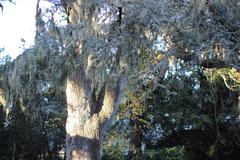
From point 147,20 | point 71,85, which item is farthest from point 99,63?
point 71,85

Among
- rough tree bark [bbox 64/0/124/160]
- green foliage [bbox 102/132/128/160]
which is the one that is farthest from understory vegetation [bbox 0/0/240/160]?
green foliage [bbox 102/132/128/160]

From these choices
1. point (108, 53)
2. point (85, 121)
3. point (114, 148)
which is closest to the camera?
point (108, 53)

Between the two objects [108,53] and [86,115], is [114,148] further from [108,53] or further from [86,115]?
[108,53]

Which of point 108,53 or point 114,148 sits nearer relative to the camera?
point 108,53

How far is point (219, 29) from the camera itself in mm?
5105

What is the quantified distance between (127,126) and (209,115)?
3169mm

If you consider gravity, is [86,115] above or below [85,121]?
above

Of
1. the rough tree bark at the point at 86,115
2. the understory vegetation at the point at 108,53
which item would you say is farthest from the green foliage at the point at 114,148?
the rough tree bark at the point at 86,115

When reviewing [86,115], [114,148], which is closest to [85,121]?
[86,115]

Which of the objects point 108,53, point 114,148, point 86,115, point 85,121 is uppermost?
point 114,148

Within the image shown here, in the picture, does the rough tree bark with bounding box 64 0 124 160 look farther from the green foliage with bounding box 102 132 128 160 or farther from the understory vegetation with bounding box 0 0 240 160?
the green foliage with bounding box 102 132 128 160

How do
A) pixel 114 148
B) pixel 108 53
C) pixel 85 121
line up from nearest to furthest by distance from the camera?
pixel 108 53
pixel 85 121
pixel 114 148

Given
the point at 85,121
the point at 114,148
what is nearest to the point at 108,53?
the point at 85,121

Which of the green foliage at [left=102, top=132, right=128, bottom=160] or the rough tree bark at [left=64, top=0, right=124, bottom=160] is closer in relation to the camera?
the rough tree bark at [left=64, top=0, right=124, bottom=160]
